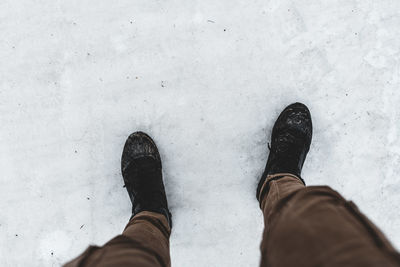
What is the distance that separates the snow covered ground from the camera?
1.60 m

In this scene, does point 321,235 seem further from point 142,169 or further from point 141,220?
point 142,169

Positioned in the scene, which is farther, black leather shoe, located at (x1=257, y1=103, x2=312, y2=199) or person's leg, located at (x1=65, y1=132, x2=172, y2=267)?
black leather shoe, located at (x1=257, y1=103, x2=312, y2=199)

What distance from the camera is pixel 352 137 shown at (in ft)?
5.31

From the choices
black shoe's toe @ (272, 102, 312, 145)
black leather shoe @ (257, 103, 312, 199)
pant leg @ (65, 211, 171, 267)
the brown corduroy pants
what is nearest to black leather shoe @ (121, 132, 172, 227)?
pant leg @ (65, 211, 171, 267)

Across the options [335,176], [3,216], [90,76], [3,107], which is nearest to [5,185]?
[3,216]

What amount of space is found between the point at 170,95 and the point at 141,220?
0.65 m

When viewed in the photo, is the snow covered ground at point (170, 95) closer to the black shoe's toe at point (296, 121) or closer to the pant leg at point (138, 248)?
the black shoe's toe at point (296, 121)

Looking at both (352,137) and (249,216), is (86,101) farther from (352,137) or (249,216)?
(352,137)

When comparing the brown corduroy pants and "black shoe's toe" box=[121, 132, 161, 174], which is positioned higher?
the brown corduroy pants

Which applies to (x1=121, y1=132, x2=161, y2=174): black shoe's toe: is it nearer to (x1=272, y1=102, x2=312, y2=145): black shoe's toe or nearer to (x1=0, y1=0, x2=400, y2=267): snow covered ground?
(x1=0, y1=0, x2=400, y2=267): snow covered ground

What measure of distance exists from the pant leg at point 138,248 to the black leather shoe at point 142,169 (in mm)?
118

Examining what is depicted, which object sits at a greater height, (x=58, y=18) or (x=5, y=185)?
(x=58, y=18)

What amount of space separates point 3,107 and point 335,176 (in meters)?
1.78

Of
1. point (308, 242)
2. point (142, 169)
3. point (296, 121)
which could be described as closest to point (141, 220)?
point (142, 169)
